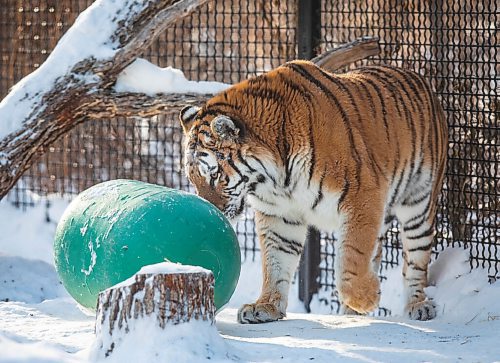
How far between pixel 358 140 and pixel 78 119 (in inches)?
67.5

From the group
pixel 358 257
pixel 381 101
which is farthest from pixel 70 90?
pixel 358 257

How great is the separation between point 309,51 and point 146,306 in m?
3.34

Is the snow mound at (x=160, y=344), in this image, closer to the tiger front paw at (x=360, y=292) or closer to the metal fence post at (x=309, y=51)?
the tiger front paw at (x=360, y=292)

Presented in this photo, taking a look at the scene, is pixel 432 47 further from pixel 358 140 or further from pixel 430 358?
pixel 430 358

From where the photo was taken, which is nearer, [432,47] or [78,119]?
[78,119]

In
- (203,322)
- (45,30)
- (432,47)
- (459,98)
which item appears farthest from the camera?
(45,30)

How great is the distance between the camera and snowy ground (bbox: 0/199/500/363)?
363 centimetres

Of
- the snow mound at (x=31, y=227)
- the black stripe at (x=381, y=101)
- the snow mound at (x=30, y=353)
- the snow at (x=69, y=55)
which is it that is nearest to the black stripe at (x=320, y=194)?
the black stripe at (x=381, y=101)

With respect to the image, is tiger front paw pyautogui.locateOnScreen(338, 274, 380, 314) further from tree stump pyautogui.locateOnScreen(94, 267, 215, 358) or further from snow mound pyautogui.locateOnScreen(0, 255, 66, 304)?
snow mound pyautogui.locateOnScreen(0, 255, 66, 304)

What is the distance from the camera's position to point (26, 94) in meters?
5.59

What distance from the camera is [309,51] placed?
6562 mm

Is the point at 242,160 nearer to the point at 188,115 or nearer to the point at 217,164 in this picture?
the point at 217,164

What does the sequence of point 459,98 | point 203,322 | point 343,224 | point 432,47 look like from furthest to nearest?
point 432,47, point 459,98, point 343,224, point 203,322

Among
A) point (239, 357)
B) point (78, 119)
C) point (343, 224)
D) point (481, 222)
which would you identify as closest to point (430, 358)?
point (239, 357)
